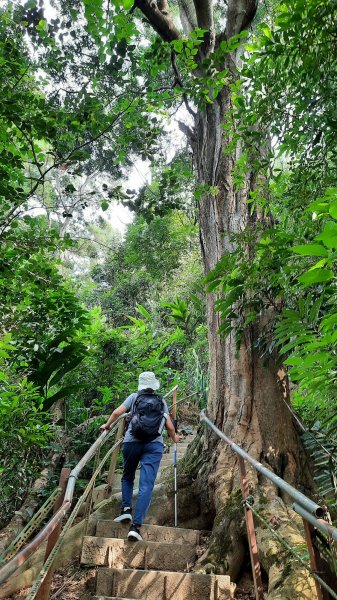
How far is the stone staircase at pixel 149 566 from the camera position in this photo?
9.18ft

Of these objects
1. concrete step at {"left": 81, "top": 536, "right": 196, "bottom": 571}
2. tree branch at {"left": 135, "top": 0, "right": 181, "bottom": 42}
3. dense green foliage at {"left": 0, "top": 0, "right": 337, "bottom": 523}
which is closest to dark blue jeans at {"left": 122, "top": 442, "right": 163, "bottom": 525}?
concrete step at {"left": 81, "top": 536, "right": 196, "bottom": 571}

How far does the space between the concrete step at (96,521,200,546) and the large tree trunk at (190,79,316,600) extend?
0.30 m

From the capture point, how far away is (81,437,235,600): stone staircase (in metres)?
2.80

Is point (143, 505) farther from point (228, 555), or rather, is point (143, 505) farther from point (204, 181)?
point (204, 181)

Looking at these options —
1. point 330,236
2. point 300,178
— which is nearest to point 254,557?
point 330,236

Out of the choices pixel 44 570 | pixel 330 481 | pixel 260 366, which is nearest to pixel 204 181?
pixel 260 366

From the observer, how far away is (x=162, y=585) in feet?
9.33

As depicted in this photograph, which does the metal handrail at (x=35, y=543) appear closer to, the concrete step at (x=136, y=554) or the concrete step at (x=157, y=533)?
the concrete step at (x=136, y=554)

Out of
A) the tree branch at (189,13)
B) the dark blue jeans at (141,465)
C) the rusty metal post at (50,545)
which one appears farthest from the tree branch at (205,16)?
the rusty metal post at (50,545)

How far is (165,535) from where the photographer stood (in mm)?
3740

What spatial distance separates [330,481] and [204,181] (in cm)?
336

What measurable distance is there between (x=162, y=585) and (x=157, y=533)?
898 millimetres

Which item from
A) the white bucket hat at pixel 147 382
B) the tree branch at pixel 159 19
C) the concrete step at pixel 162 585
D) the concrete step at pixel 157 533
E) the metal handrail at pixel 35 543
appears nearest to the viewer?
the metal handrail at pixel 35 543

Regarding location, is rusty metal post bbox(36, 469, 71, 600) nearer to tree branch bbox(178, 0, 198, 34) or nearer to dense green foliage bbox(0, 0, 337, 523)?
dense green foliage bbox(0, 0, 337, 523)
